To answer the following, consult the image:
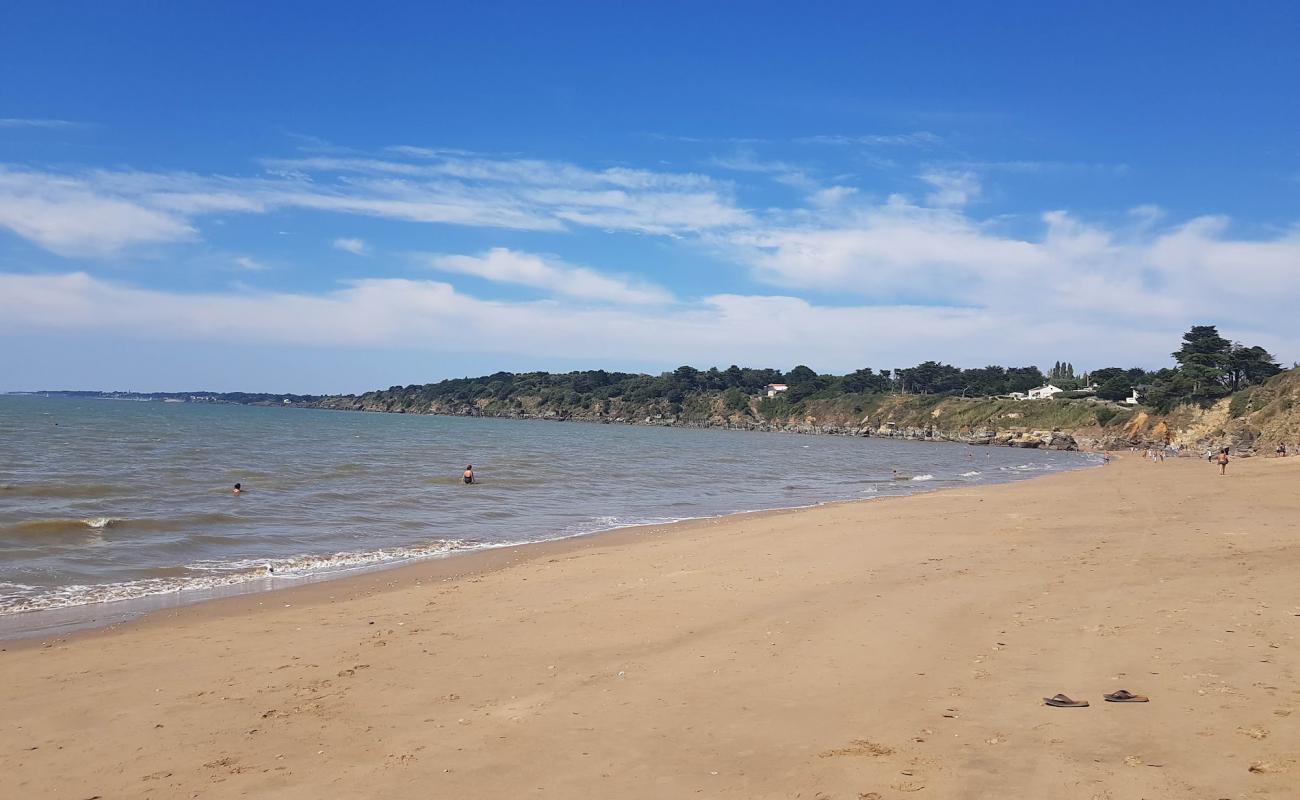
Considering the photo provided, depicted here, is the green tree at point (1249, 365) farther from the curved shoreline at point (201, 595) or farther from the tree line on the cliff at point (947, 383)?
the curved shoreline at point (201, 595)

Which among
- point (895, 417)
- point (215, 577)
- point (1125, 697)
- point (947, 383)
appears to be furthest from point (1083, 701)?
point (947, 383)

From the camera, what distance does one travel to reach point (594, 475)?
37781 mm

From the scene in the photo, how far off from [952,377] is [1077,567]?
145 meters

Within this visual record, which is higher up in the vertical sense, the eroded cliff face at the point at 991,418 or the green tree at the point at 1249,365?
the green tree at the point at 1249,365

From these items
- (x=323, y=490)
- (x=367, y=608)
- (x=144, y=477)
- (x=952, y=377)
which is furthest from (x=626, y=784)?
(x=952, y=377)

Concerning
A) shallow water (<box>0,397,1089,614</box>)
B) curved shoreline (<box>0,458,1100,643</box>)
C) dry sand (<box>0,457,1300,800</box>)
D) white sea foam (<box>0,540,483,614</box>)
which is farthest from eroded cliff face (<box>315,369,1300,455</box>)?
white sea foam (<box>0,540,483,614</box>)

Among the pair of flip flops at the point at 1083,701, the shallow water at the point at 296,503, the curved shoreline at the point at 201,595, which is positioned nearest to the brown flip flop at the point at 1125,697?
the pair of flip flops at the point at 1083,701

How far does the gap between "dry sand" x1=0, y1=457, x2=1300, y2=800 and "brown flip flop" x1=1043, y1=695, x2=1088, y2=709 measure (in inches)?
4.7

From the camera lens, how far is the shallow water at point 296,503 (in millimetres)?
14094

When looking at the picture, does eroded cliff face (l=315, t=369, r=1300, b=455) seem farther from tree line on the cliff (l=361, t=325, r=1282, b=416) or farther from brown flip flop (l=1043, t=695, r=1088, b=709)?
brown flip flop (l=1043, t=695, r=1088, b=709)

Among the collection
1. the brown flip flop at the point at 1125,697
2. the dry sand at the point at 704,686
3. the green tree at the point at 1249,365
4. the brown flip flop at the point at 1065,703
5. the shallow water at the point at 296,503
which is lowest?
the shallow water at the point at 296,503

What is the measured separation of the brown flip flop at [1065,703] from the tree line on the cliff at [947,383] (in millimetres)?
85466

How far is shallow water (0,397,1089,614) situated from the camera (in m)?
14.1

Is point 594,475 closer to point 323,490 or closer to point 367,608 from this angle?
point 323,490
